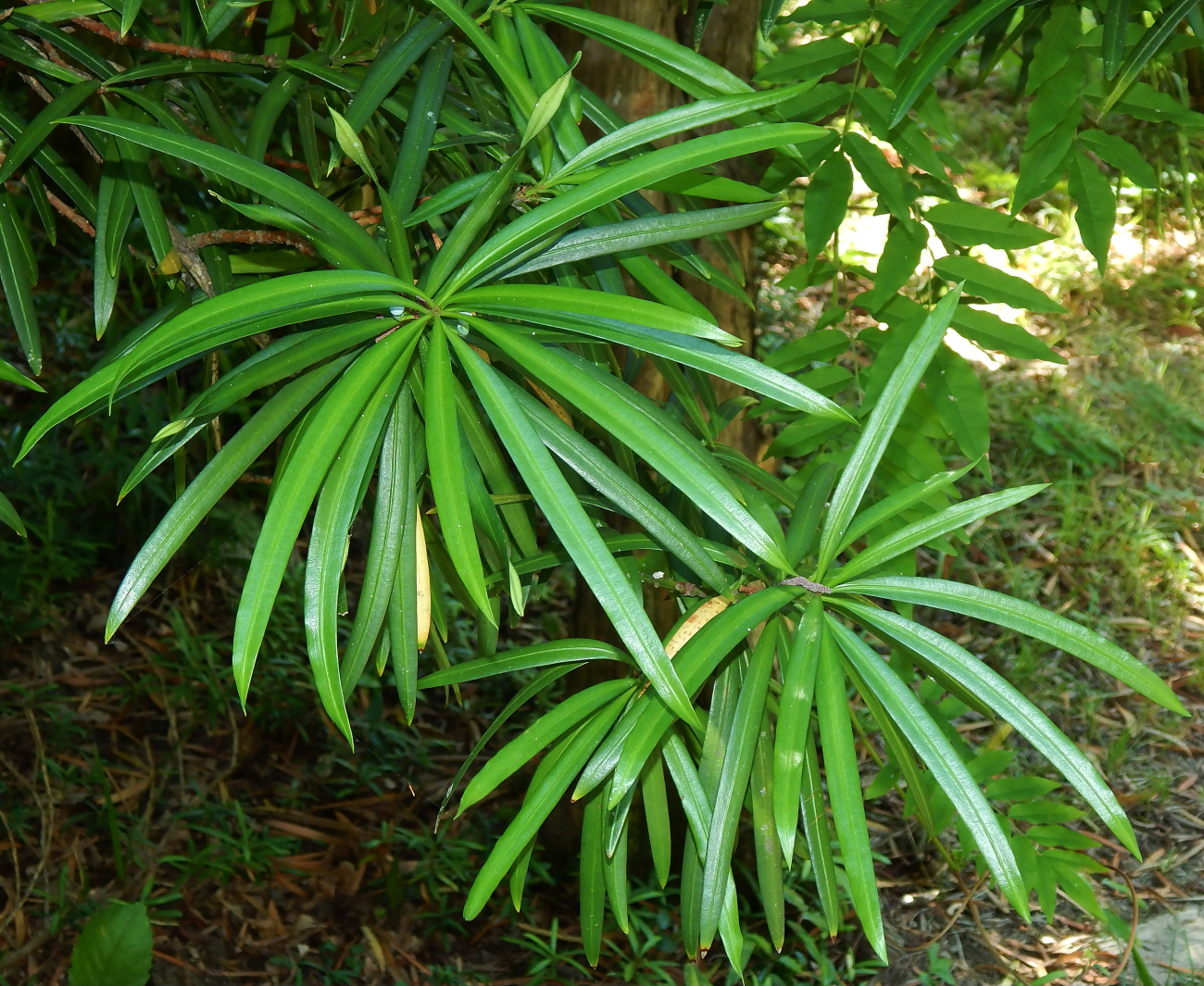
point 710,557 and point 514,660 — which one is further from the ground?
point 710,557

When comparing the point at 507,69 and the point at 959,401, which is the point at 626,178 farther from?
the point at 959,401

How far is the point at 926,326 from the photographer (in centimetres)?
66

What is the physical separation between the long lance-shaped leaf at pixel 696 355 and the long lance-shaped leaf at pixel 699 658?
122 millimetres

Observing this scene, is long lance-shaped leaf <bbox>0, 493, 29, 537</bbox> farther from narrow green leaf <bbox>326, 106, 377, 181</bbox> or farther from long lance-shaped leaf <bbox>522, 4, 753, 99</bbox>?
long lance-shaped leaf <bbox>522, 4, 753, 99</bbox>

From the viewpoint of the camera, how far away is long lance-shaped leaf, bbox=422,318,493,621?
0.56 m

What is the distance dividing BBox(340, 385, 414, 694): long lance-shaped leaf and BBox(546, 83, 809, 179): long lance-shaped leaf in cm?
18

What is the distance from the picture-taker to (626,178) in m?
0.60

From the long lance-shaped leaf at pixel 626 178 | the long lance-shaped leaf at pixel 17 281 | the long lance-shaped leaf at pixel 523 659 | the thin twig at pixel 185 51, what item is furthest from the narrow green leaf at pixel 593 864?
the thin twig at pixel 185 51

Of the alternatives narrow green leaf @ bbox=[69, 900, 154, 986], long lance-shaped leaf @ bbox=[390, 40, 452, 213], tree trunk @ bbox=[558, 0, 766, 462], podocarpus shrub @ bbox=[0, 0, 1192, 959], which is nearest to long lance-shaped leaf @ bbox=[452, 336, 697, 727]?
podocarpus shrub @ bbox=[0, 0, 1192, 959]

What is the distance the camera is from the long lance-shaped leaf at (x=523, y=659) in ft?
2.63

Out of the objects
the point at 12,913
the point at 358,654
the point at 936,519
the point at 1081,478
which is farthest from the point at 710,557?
the point at 1081,478

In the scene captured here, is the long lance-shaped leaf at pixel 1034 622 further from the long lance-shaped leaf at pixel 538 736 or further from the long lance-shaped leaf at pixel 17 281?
the long lance-shaped leaf at pixel 17 281

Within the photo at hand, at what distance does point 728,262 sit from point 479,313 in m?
0.35

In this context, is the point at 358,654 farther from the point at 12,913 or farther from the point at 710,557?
the point at 12,913
